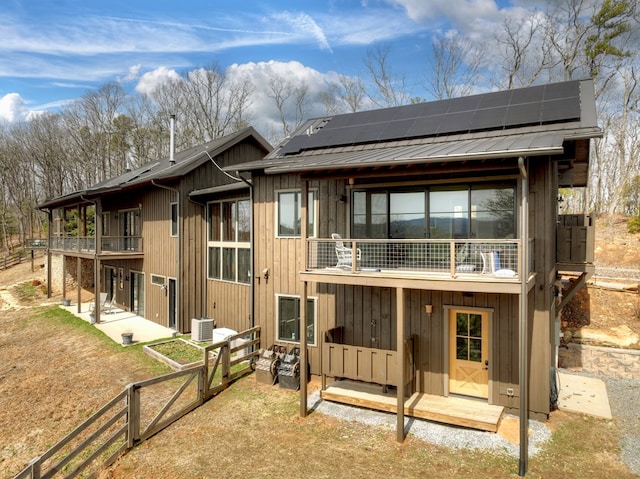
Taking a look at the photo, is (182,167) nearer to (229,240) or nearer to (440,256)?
(229,240)

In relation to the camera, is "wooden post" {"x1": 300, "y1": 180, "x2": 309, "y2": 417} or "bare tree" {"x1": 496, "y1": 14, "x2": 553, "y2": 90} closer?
"wooden post" {"x1": 300, "y1": 180, "x2": 309, "y2": 417}

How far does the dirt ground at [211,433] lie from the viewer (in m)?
6.54

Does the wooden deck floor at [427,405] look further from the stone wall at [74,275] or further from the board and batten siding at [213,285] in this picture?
the stone wall at [74,275]

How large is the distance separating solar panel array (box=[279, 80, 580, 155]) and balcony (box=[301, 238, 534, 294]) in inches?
123

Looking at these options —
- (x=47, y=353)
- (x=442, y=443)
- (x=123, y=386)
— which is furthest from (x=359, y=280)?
(x=47, y=353)

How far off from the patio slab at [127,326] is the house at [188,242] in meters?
0.34

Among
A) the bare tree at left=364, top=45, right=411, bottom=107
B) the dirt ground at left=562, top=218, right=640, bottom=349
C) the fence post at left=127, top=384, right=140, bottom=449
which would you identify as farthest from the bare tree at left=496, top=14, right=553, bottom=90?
the fence post at left=127, top=384, right=140, bottom=449

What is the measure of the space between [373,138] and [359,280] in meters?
4.55

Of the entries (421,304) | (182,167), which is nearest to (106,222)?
(182,167)

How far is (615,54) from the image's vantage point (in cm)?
2427

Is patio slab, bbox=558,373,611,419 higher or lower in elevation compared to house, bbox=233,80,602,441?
lower

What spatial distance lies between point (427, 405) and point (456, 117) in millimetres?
7004

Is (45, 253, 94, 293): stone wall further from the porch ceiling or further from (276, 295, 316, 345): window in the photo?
the porch ceiling

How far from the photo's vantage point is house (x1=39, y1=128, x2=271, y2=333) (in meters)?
13.3
